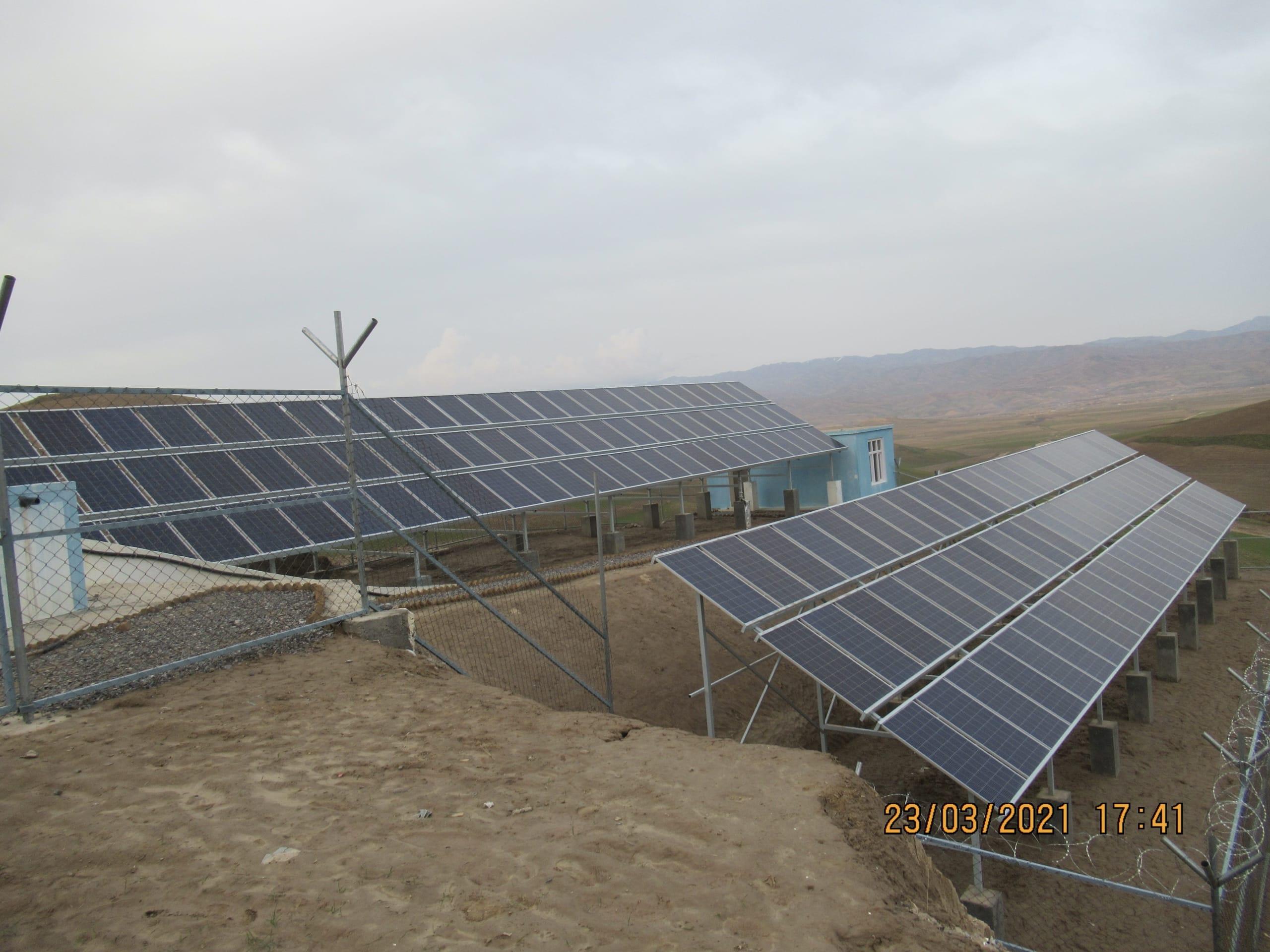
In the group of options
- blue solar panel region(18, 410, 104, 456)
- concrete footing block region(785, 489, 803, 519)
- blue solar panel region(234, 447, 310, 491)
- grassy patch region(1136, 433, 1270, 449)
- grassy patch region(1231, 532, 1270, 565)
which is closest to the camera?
blue solar panel region(18, 410, 104, 456)

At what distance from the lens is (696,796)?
6211mm

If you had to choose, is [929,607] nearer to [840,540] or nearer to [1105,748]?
[840,540]

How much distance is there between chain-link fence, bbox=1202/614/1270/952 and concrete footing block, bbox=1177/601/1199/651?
Result: 6.60 meters

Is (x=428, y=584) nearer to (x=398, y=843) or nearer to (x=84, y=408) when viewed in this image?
(x=84, y=408)

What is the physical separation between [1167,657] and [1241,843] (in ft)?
27.9

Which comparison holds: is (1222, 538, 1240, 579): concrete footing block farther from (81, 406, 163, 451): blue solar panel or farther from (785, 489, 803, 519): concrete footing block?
(81, 406, 163, 451): blue solar panel

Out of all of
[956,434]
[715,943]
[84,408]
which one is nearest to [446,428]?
[84,408]

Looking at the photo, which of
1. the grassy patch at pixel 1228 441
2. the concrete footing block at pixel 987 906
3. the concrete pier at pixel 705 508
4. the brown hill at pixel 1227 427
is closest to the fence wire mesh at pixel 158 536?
the concrete footing block at pixel 987 906

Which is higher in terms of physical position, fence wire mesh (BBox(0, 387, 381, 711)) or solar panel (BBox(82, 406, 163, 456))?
solar panel (BBox(82, 406, 163, 456))

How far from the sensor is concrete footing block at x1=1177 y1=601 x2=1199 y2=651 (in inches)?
830

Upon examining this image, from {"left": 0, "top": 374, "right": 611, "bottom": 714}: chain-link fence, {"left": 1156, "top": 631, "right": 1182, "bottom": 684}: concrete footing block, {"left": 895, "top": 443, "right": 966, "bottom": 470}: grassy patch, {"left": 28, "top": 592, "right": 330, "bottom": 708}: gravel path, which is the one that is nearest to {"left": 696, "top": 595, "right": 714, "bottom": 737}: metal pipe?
{"left": 0, "top": 374, "right": 611, "bottom": 714}: chain-link fence

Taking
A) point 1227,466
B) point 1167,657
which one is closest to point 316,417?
point 1167,657

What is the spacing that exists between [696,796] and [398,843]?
233cm

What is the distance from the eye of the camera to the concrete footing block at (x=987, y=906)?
862cm
